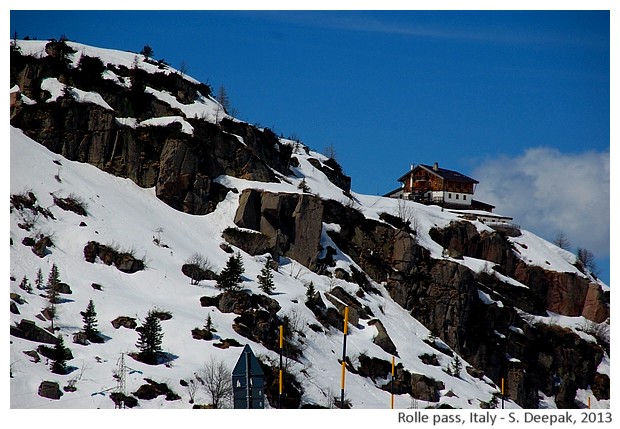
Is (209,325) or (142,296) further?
(142,296)

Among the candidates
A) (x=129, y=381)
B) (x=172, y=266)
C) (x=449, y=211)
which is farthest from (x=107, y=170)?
(x=449, y=211)

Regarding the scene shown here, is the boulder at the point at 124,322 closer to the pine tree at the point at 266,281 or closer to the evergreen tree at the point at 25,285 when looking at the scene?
the evergreen tree at the point at 25,285

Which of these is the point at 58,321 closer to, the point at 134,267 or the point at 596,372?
the point at 134,267

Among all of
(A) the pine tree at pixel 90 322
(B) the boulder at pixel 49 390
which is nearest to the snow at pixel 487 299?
(A) the pine tree at pixel 90 322

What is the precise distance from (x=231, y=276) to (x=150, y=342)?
13.7 meters

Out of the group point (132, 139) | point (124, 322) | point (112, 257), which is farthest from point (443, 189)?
point (124, 322)

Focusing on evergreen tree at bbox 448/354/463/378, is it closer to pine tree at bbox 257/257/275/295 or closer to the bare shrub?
pine tree at bbox 257/257/275/295

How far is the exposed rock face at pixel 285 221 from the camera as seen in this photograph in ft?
267

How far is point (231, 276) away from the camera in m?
70.6

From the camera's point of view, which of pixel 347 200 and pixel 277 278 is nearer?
pixel 277 278

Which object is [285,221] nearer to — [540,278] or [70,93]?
[70,93]

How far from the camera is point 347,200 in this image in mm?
95938

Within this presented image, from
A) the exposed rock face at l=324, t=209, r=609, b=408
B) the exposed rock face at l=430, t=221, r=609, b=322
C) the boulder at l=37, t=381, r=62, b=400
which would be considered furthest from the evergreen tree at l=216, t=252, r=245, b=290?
the exposed rock face at l=430, t=221, r=609, b=322
